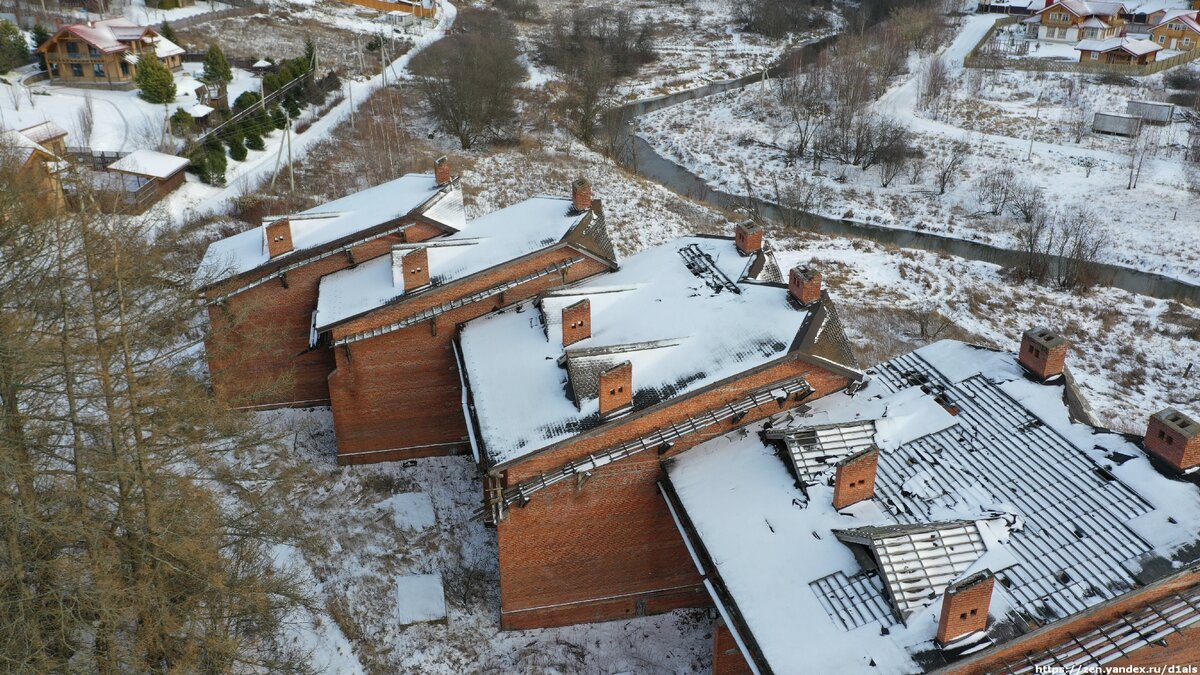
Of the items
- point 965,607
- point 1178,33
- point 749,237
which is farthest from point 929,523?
point 1178,33

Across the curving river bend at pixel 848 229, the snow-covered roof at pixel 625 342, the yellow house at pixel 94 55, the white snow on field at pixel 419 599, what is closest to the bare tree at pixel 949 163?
the curving river bend at pixel 848 229

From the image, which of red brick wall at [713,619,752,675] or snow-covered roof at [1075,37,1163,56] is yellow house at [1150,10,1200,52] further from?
red brick wall at [713,619,752,675]

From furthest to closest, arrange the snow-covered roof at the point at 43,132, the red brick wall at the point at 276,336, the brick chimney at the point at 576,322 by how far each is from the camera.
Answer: the snow-covered roof at the point at 43,132
the red brick wall at the point at 276,336
the brick chimney at the point at 576,322

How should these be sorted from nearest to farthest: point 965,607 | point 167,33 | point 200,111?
1. point 965,607
2. point 200,111
3. point 167,33

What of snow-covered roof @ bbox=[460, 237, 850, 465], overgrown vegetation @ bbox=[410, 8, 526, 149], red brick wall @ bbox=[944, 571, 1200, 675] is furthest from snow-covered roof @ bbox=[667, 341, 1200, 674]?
overgrown vegetation @ bbox=[410, 8, 526, 149]

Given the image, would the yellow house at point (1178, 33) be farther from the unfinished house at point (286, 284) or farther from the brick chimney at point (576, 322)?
the brick chimney at point (576, 322)

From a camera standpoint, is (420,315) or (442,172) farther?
(442,172)

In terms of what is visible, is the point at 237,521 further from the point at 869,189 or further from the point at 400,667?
the point at 869,189

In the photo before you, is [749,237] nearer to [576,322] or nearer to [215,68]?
[576,322]
